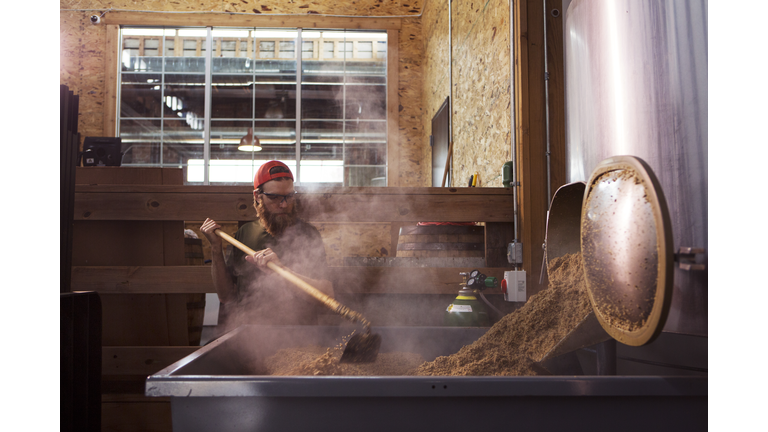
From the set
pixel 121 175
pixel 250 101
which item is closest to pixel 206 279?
pixel 121 175

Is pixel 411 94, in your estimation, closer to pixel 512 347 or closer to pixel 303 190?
pixel 303 190

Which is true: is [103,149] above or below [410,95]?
below

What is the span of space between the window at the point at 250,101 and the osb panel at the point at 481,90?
2.14 metres

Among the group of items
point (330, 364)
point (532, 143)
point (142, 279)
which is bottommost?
point (330, 364)

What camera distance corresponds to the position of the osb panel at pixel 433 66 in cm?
430

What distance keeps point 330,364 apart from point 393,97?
4.95m

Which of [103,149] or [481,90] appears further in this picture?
[103,149]

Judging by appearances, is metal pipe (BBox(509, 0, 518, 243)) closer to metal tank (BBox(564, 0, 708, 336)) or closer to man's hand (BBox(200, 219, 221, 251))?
metal tank (BBox(564, 0, 708, 336))

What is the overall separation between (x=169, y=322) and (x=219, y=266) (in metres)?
0.51

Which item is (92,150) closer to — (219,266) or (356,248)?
(219,266)

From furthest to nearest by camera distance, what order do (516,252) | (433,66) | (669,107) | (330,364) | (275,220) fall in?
(433,66), (275,220), (516,252), (330,364), (669,107)

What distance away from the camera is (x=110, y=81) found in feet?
18.4

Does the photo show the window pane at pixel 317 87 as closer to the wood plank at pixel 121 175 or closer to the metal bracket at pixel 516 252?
the wood plank at pixel 121 175

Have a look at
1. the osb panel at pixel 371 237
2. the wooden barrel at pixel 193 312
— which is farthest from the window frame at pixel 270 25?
the wooden barrel at pixel 193 312
